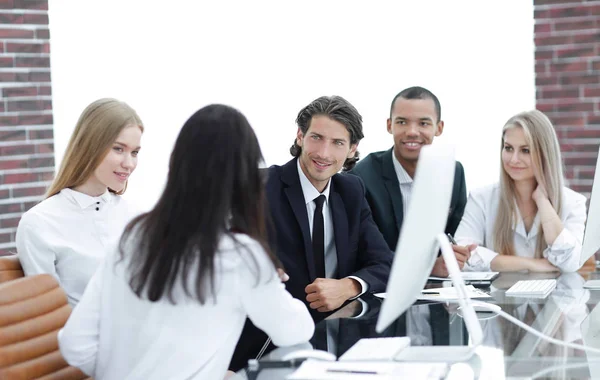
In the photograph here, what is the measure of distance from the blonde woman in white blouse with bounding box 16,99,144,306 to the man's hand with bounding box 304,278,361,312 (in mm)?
686

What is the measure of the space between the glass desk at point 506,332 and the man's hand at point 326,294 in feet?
0.19

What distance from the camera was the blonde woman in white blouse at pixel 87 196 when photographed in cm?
245

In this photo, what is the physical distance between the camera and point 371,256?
2863 mm

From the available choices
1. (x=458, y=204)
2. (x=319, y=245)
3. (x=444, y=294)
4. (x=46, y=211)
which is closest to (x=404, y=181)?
(x=458, y=204)

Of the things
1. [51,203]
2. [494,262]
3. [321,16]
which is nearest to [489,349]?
[494,262]

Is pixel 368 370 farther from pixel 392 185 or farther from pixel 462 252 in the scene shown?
pixel 392 185

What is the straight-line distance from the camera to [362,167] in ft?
11.8

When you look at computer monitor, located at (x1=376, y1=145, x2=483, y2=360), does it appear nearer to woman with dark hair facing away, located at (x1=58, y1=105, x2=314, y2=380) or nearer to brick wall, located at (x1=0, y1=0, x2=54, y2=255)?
woman with dark hair facing away, located at (x1=58, y1=105, x2=314, y2=380)

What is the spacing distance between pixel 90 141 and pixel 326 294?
0.95 m

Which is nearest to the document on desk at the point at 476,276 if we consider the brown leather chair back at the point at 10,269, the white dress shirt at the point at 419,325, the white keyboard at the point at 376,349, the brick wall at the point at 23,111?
the white dress shirt at the point at 419,325

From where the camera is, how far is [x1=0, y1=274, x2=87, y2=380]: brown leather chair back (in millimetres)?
1842

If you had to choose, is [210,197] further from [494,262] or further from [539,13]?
[539,13]

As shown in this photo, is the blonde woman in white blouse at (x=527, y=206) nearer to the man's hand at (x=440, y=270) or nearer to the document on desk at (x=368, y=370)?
the man's hand at (x=440, y=270)

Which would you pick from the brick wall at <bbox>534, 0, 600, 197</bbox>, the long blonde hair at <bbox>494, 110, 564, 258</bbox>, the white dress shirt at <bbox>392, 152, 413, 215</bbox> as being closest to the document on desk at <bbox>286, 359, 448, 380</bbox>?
the long blonde hair at <bbox>494, 110, 564, 258</bbox>
